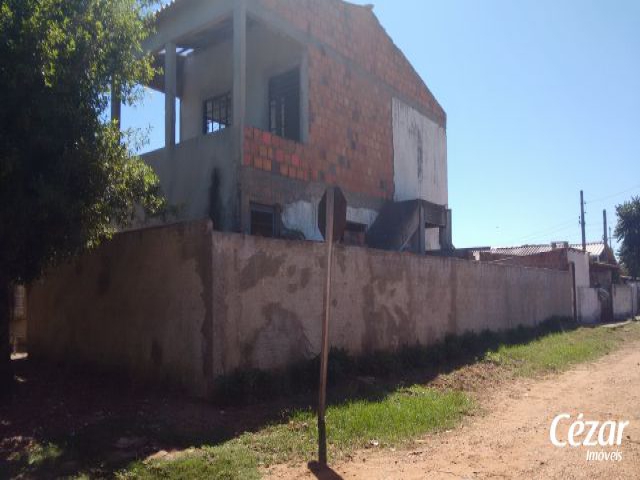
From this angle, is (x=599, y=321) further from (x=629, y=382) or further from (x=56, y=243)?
(x=56, y=243)

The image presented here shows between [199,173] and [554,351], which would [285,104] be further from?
[554,351]

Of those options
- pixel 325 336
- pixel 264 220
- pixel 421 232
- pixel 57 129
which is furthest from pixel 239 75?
pixel 325 336

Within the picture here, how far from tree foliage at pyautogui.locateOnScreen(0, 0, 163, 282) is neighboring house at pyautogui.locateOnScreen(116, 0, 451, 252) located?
286 cm

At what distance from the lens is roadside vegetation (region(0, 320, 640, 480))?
4926 mm

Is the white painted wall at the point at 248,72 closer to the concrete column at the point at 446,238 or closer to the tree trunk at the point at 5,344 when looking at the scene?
the concrete column at the point at 446,238

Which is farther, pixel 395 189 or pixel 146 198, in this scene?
pixel 395 189

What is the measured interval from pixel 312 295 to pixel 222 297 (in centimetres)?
182

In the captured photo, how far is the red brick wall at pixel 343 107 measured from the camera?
10.8 metres

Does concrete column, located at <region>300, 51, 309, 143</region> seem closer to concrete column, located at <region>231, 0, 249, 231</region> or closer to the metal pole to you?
concrete column, located at <region>231, 0, 249, 231</region>

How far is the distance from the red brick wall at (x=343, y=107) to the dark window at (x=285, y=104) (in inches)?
23.8

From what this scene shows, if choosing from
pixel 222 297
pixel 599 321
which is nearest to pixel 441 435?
pixel 222 297

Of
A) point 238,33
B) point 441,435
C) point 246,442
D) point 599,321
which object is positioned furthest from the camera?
point 599,321

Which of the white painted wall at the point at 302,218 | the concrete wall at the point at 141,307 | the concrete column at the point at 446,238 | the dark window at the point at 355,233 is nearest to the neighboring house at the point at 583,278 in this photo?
the concrete column at the point at 446,238

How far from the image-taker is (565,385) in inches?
361
